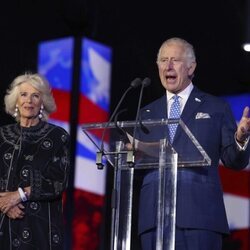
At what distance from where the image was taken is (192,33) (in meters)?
7.30

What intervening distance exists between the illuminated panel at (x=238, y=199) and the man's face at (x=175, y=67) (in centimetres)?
338

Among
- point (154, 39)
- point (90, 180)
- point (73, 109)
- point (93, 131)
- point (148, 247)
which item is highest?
point (154, 39)

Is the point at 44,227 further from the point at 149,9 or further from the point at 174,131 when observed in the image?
the point at 149,9

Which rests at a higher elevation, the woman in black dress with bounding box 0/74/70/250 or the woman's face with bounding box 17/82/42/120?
the woman's face with bounding box 17/82/42/120

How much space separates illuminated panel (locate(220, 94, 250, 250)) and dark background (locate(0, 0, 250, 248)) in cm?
15

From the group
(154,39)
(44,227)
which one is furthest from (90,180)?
(44,227)

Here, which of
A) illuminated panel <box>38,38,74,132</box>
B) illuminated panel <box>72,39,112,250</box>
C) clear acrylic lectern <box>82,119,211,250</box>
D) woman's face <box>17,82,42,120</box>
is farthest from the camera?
illuminated panel <box>38,38,74,132</box>

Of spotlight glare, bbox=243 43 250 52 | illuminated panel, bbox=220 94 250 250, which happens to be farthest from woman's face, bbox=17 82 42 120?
illuminated panel, bbox=220 94 250 250

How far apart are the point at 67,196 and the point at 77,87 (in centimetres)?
94

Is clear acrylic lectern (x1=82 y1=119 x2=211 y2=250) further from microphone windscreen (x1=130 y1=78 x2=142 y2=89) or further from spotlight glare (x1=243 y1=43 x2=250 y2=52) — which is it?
spotlight glare (x1=243 y1=43 x2=250 y2=52)

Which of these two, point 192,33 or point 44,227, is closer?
point 44,227

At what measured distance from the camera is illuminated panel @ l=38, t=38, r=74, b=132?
7324mm

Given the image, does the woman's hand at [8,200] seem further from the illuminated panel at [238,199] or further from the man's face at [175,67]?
the illuminated panel at [238,199]

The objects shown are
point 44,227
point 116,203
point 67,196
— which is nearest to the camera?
point 116,203
